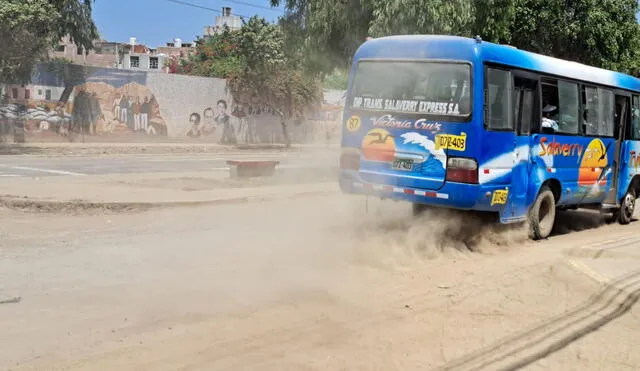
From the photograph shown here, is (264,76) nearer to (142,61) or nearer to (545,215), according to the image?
(545,215)

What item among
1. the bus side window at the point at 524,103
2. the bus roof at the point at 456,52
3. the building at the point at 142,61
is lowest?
the bus side window at the point at 524,103

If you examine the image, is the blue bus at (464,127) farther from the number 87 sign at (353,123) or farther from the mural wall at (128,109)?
the mural wall at (128,109)

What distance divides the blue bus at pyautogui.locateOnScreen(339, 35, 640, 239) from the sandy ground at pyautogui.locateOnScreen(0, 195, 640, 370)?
715mm

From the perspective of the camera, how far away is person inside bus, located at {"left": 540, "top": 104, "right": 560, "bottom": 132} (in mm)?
10263

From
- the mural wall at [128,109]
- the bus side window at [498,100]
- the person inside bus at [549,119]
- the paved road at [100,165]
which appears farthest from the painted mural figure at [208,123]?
the bus side window at [498,100]

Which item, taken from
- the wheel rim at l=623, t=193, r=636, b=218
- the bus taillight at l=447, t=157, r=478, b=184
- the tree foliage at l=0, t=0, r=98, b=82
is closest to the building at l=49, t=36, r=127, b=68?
the tree foliage at l=0, t=0, r=98, b=82

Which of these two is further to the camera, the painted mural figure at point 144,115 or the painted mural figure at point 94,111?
the painted mural figure at point 144,115

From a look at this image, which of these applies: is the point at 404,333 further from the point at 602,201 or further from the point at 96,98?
the point at 96,98

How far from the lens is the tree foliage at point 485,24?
1773 cm

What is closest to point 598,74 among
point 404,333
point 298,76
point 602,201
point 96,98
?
point 602,201

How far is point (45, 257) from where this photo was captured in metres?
8.27

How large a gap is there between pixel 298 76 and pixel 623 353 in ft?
118

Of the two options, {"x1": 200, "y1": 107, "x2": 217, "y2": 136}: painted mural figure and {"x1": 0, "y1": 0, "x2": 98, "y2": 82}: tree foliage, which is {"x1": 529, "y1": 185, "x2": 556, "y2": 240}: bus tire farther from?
{"x1": 200, "y1": 107, "x2": 217, "y2": 136}: painted mural figure

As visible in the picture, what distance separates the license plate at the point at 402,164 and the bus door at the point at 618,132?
5.32 meters
